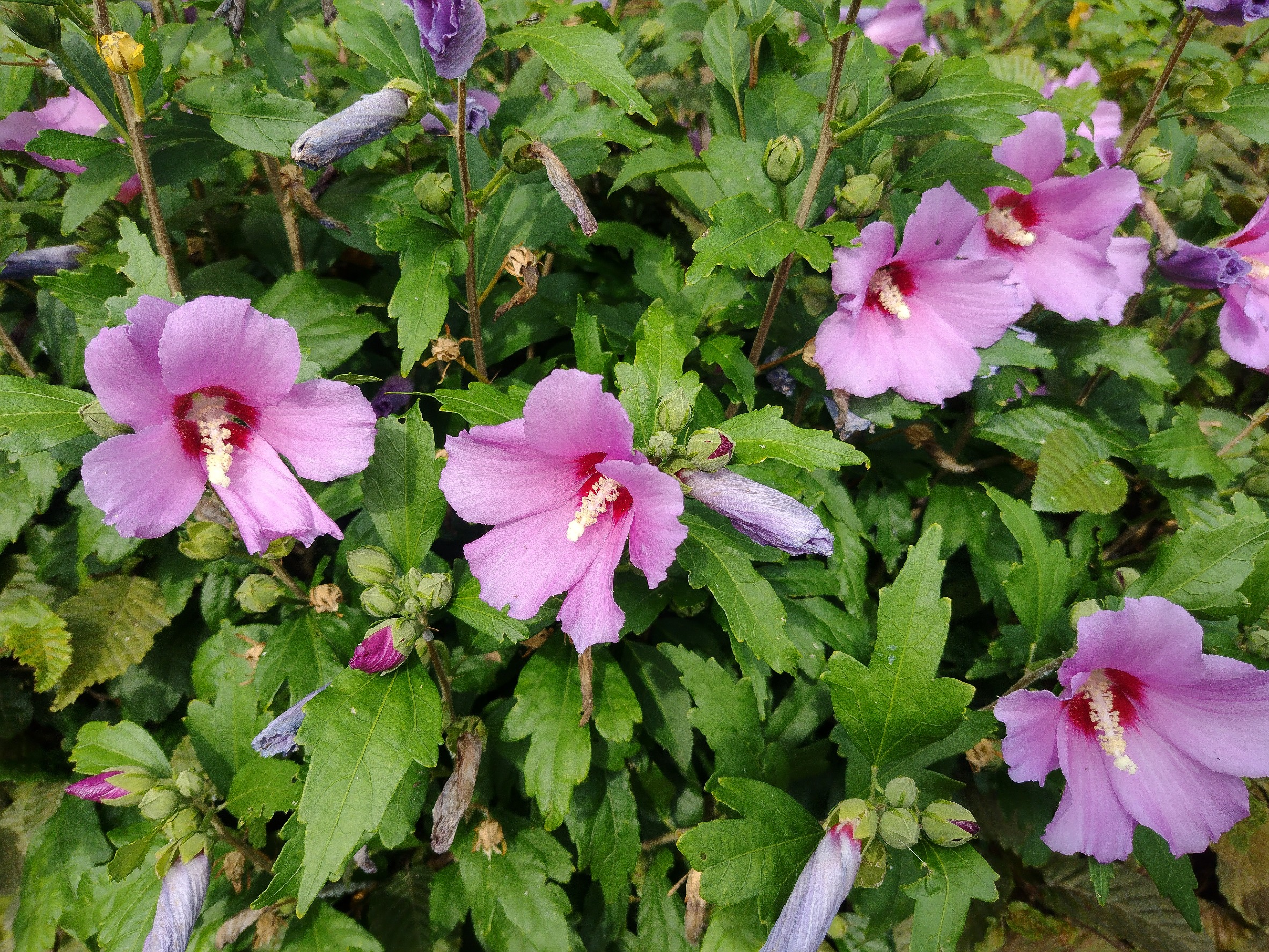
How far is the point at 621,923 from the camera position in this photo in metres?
2.31

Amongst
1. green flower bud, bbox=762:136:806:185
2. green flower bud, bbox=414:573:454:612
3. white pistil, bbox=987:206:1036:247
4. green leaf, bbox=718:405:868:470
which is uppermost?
green flower bud, bbox=762:136:806:185

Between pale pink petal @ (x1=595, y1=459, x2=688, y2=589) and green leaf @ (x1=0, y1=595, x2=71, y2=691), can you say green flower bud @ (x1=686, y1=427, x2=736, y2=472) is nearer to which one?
pale pink petal @ (x1=595, y1=459, x2=688, y2=589)

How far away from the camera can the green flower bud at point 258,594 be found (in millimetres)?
1940

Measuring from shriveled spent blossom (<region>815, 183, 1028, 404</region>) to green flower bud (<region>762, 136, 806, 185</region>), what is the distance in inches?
9.1

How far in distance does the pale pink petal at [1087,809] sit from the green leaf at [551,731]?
1125mm

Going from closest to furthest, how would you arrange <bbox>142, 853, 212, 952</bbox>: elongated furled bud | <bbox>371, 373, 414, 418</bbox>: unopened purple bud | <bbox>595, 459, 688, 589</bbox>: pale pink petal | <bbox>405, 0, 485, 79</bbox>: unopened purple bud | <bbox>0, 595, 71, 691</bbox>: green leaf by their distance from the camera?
<bbox>595, 459, 688, 589</bbox>: pale pink petal < <bbox>405, 0, 485, 79</bbox>: unopened purple bud < <bbox>142, 853, 212, 952</bbox>: elongated furled bud < <bbox>0, 595, 71, 691</bbox>: green leaf < <bbox>371, 373, 414, 418</bbox>: unopened purple bud

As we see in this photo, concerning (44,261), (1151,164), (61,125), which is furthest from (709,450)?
(61,125)

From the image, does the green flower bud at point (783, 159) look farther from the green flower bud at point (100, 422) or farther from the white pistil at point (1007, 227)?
the green flower bud at point (100, 422)

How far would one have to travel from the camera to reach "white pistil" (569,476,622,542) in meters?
1.61

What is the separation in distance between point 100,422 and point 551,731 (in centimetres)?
126

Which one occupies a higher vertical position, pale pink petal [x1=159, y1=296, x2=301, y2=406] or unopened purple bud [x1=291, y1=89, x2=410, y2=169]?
unopened purple bud [x1=291, y1=89, x2=410, y2=169]

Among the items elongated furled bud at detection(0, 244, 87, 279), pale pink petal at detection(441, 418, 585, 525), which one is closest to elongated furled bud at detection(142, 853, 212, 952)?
pale pink petal at detection(441, 418, 585, 525)

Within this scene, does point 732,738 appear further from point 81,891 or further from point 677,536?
point 81,891

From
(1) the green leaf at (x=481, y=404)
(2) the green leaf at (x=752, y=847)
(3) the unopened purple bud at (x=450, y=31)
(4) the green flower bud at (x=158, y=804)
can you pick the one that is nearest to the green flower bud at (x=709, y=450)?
(1) the green leaf at (x=481, y=404)
